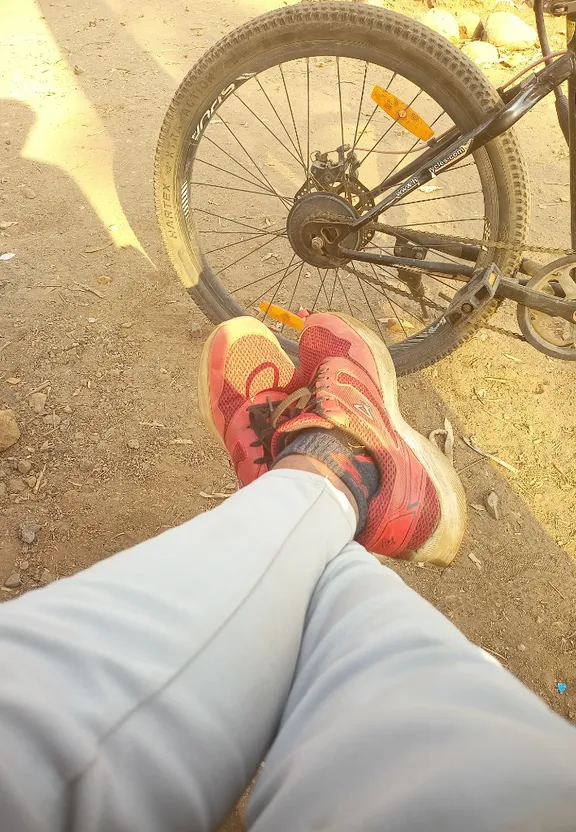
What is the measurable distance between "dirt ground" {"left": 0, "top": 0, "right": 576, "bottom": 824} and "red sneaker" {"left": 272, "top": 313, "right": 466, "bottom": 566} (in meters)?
0.27

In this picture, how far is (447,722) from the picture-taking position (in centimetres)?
56

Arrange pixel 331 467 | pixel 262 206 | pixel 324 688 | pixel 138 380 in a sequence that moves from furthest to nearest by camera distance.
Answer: pixel 262 206
pixel 138 380
pixel 331 467
pixel 324 688

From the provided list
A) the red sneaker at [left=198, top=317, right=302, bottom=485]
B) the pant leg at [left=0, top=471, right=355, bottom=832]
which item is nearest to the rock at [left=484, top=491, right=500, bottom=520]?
the red sneaker at [left=198, top=317, right=302, bottom=485]

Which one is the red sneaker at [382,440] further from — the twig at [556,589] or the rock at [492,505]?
the twig at [556,589]

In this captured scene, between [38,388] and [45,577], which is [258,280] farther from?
[45,577]

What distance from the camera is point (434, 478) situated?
1431 mm

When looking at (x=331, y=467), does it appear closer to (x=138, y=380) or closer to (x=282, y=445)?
(x=282, y=445)

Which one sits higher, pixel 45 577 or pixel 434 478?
pixel 434 478

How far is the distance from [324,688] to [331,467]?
51 cm

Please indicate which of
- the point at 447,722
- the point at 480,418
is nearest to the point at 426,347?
the point at 480,418

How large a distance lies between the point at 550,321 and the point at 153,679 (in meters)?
1.50

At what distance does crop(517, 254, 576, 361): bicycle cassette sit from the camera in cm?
163

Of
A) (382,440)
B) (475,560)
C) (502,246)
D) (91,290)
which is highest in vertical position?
(502,246)

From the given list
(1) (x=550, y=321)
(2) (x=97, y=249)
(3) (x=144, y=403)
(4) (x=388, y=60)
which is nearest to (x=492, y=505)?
(1) (x=550, y=321)
